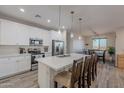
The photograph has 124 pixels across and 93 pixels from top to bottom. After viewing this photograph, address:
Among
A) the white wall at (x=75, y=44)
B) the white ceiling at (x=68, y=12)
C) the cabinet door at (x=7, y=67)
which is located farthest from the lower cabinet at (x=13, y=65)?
the white wall at (x=75, y=44)

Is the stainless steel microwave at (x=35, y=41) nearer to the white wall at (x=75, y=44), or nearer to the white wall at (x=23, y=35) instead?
the white wall at (x=23, y=35)

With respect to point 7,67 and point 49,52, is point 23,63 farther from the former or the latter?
point 49,52

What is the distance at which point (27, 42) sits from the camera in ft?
16.3

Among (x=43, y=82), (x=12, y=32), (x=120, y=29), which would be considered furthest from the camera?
(x=120, y=29)

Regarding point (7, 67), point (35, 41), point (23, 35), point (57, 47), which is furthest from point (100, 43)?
point (7, 67)

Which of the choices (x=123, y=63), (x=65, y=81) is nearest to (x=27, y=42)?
(x=65, y=81)

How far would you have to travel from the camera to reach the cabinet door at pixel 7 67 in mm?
3795

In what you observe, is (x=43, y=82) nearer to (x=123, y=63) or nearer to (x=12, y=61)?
(x=12, y=61)

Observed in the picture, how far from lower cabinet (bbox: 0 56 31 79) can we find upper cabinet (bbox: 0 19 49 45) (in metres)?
0.65

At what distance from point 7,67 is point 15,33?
1.40 metres

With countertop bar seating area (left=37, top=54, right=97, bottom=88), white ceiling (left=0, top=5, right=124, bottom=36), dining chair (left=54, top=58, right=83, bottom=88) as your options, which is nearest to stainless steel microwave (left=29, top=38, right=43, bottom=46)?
white ceiling (left=0, top=5, right=124, bottom=36)

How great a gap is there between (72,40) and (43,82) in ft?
20.1

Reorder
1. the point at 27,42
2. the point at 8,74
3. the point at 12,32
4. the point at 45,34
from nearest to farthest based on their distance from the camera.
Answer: the point at 8,74
the point at 12,32
the point at 27,42
the point at 45,34

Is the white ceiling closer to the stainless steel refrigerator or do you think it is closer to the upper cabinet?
the upper cabinet
